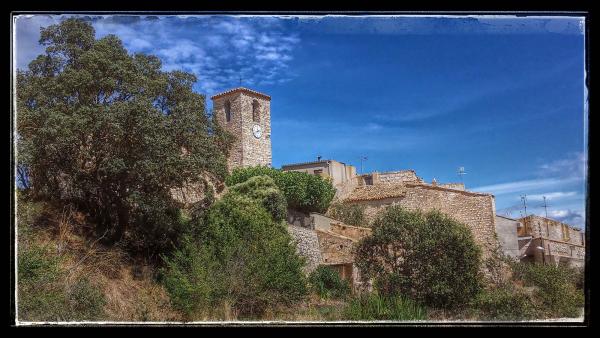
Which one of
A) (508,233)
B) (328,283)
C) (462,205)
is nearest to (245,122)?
(462,205)

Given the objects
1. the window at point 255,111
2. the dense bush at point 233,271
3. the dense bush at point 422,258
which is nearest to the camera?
the dense bush at point 233,271

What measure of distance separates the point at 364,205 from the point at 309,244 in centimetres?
578

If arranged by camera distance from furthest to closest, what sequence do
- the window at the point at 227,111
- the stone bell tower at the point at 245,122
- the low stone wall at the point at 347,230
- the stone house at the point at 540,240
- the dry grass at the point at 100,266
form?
1. the window at the point at 227,111
2. the stone bell tower at the point at 245,122
3. the low stone wall at the point at 347,230
4. the stone house at the point at 540,240
5. the dry grass at the point at 100,266

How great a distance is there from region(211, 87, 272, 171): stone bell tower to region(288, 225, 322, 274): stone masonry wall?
7.01 m

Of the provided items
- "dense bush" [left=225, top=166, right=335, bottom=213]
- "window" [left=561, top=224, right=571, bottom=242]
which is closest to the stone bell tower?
"dense bush" [left=225, top=166, right=335, bottom=213]

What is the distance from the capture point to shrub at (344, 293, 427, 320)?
9320mm

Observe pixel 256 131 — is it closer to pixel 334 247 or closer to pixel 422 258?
pixel 334 247

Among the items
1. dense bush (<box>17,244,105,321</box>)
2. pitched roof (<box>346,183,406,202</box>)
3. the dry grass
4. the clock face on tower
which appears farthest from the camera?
the clock face on tower

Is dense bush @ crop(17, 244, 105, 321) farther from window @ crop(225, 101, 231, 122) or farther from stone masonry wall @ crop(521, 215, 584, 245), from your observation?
window @ crop(225, 101, 231, 122)

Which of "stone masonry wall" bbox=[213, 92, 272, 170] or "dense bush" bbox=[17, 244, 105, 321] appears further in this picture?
"stone masonry wall" bbox=[213, 92, 272, 170]

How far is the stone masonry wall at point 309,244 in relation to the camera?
16.6 metres

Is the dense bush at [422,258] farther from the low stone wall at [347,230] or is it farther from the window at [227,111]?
the window at [227,111]

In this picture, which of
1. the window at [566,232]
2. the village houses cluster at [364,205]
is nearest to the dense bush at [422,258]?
the village houses cluster at [364,205]
